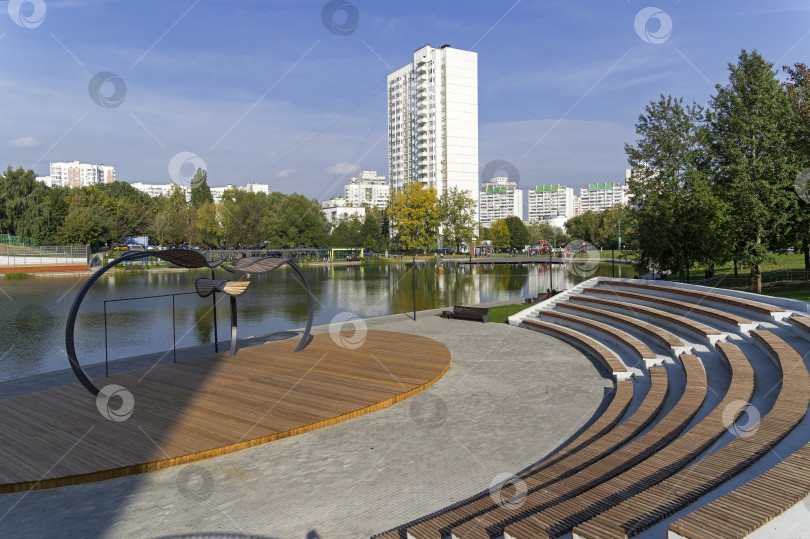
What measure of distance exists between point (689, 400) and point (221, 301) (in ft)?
110

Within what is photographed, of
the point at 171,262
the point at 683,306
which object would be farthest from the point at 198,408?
the point at 683,306

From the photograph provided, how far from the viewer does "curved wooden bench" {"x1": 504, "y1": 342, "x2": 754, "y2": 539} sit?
A: 497 cm

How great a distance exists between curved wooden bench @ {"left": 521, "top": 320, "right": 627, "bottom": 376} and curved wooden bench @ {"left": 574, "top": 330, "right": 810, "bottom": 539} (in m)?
5.72

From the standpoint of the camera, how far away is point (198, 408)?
10.8 meters

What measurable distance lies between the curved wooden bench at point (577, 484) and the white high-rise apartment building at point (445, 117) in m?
101

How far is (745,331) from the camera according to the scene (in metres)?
13.6

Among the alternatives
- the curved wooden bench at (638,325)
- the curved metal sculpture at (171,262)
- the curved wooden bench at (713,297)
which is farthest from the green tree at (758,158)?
the curved metal sculpture at (171,262)

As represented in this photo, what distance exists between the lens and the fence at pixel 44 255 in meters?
69.6

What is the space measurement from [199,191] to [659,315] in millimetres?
116869

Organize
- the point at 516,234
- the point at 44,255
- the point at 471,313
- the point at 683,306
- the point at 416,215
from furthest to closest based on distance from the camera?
the point at 516,234 < the point at 416,215 < the point at 44,255 < the point at 471,313 < the point at 683,306
